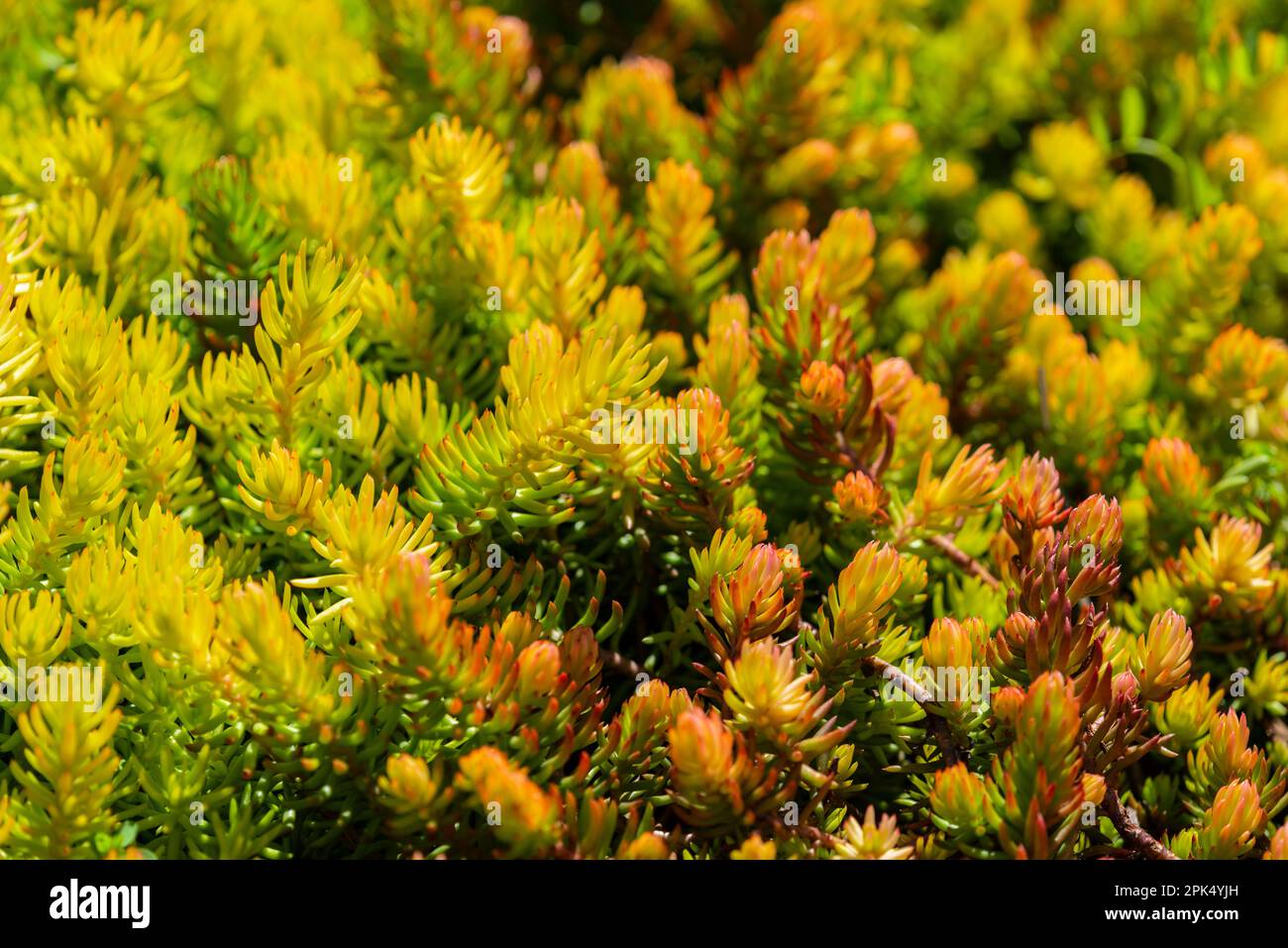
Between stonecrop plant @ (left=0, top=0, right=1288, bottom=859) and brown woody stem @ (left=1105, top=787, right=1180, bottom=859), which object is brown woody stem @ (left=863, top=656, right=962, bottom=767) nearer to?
stonecrop plant @ (left=0, top=0, right=1288, bottom=859)

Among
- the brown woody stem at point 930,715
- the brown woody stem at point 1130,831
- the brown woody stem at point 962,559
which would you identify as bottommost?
the brown woody stem at point 1130,831

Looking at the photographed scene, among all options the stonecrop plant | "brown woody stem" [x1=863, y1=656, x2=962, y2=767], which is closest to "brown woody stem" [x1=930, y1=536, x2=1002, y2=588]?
the stonecrop plant

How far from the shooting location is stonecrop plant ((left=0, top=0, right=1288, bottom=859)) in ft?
2.84

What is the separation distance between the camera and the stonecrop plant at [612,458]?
0.86m

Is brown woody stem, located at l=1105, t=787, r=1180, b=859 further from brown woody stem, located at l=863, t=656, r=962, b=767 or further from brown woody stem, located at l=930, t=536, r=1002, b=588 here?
brown woody stem, located at l=930, t=536, r=1002, b=588

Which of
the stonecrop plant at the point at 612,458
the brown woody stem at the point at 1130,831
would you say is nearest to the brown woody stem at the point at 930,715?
the stonecrop plant at the point at 612,458

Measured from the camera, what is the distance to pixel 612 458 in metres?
1.01

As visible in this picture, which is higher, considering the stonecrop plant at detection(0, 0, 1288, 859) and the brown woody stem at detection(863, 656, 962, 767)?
the stonecrop plant at detection(0, 0, 1288, 859)

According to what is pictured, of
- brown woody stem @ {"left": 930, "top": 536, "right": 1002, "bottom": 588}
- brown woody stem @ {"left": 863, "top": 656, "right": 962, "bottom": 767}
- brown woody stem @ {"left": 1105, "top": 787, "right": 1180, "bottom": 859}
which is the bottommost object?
brown woody stem @ {"left": 1105, "top": 787, "right": 1180, "bottom": 859}

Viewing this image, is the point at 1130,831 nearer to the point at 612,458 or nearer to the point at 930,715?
the point at 930,715

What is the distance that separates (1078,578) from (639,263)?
64cm

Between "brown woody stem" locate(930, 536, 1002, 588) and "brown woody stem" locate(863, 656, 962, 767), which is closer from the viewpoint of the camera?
"brown woody stem" locate(863, 656, 962, 767)

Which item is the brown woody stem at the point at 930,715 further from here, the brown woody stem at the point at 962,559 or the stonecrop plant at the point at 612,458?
the brown woody stem at the point at 962,559

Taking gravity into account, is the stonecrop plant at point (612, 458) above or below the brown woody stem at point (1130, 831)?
above
